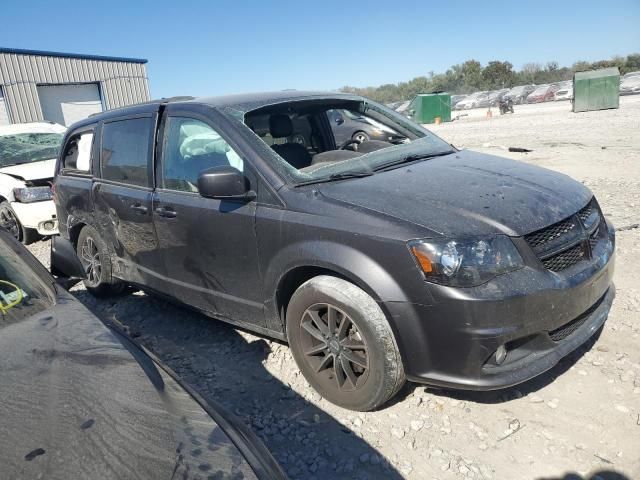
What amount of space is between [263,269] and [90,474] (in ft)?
5.86

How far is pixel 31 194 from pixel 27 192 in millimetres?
62

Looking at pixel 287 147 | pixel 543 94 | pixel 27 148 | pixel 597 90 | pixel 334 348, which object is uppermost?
pixel 27 148

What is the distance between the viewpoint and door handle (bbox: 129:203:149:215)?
12.1 feet

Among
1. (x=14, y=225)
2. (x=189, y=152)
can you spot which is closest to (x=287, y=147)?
(x=189, y=152)

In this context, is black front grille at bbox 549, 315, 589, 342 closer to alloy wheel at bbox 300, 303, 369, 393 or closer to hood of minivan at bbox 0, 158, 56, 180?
alloy wheel at bbox 300, 303, 369, 393

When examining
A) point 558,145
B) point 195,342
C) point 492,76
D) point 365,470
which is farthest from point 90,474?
point 492,76

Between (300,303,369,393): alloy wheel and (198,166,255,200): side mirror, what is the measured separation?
81cm

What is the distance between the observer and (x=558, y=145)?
12641 mm

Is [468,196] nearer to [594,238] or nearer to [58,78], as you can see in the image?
[594,238]

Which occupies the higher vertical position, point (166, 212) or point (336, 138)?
point (336, 138)

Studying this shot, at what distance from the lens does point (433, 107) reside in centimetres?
3133

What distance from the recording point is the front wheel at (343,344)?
2.51 meters

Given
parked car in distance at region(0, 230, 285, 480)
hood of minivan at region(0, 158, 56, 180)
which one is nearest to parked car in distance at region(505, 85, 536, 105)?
hood of minivan at region(0, 158, 56, 180)

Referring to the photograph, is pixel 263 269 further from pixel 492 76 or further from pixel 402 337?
pixel 492 76
